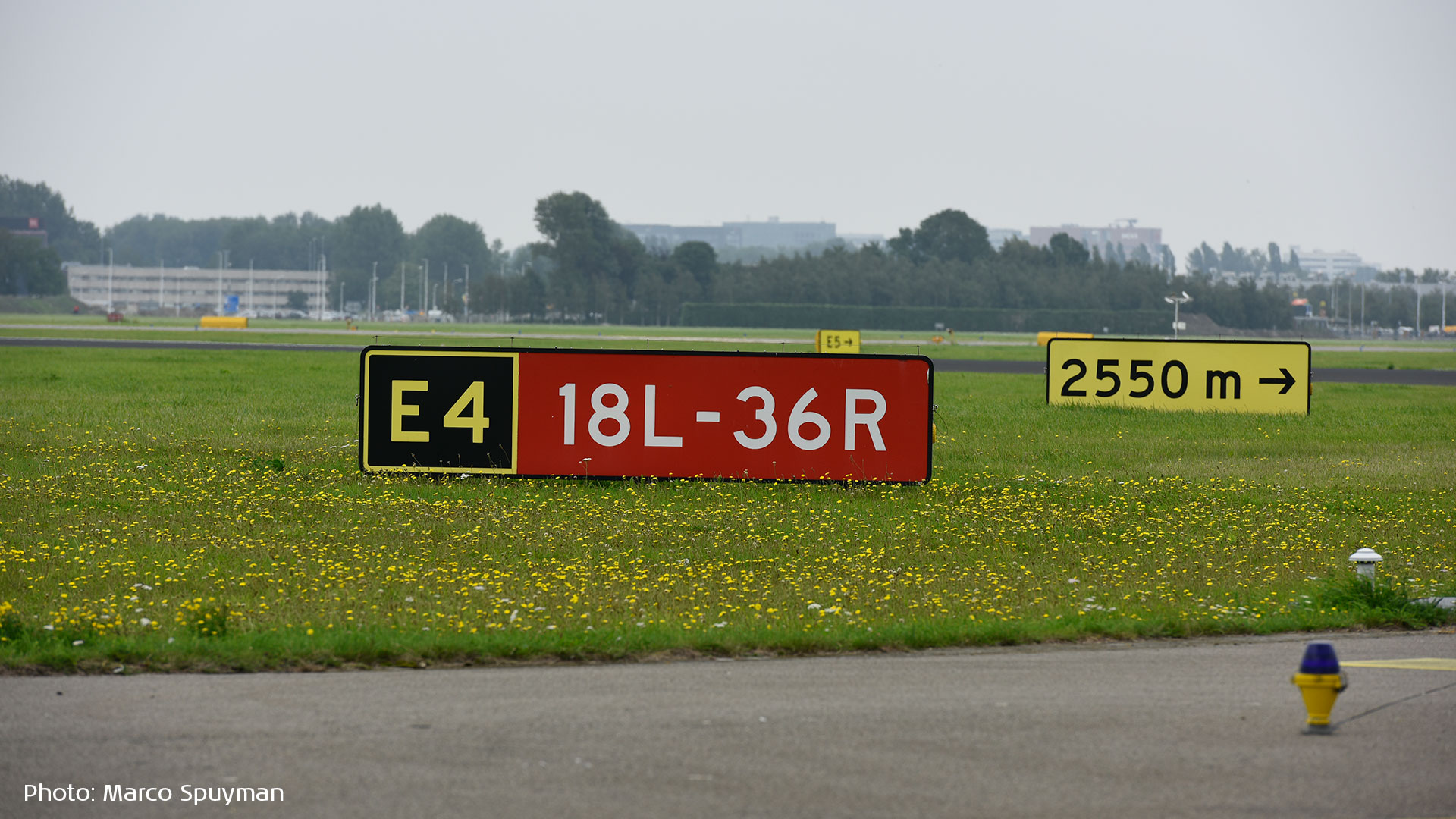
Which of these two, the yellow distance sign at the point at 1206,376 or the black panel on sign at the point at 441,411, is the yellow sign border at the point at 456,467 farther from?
the yellow distance sign at the point at 1206,376

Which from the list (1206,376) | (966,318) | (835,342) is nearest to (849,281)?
(966,318)

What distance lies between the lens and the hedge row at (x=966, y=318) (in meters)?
127

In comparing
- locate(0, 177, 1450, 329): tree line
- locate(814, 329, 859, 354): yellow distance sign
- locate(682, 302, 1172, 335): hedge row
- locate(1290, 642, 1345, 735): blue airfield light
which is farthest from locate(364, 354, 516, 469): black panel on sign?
locate(0, 177, 1450, 329): tree line

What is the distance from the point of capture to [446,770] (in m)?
5.69

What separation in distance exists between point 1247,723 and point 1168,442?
14.5 m

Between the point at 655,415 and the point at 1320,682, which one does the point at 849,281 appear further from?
the point at 1320,682

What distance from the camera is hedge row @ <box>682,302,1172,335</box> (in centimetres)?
12706

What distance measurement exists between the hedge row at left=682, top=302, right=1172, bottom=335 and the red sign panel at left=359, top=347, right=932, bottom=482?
365 ft

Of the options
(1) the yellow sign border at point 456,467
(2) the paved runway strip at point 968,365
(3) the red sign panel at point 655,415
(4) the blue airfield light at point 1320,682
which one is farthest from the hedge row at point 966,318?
(4) the blue airfield light at point 1320,682

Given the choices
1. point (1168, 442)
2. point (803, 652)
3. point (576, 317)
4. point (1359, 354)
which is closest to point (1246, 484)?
point (1168, 442)

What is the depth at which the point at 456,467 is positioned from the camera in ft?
48.9

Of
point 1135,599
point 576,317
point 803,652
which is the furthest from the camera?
point 576,317

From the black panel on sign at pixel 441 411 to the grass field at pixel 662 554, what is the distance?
1.17ft

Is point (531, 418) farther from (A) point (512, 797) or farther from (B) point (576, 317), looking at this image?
(B) point (576, 317)
